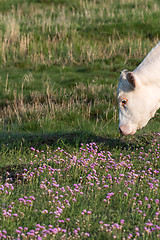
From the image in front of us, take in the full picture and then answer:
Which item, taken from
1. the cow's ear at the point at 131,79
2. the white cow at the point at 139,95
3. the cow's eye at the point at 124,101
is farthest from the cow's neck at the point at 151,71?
the cow's eye at the point at 124,101

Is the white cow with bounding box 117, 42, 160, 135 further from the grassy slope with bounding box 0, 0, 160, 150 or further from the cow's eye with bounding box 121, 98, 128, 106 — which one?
the grassy slope with bounding box 0, 0, 160, 150

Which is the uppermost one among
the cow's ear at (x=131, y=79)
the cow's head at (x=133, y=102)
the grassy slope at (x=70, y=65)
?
the cow's ear at (x=131, y=79)

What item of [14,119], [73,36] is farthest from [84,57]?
[14,119]

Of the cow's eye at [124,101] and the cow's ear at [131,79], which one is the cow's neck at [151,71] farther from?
the cow's eye at [124,101]

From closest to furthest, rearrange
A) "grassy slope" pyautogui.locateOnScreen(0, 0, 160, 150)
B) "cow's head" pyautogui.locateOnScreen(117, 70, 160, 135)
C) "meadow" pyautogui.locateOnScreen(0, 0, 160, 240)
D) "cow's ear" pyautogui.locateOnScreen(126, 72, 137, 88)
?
"meadow" pyautogui.locateOnScreen(0, 0, 160, 240) < "cow's ear" pyautogui.locateOnScreen(126, 72, 137, 88) < "cow's head" pyautogui.locateOnScreen(117, 70, 160, 135) < "grassy slope" pyautogui.locateOnScreen(0, 0, 160, 150)

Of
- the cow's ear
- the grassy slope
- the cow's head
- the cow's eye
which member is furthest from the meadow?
the cow's ear

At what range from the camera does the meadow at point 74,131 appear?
414 centimetres

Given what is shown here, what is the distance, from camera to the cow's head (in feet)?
19.6

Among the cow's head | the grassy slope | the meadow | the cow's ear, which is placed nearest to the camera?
the meadow

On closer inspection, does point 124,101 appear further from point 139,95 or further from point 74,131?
point 74,131

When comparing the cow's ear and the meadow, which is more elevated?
the cow's ear

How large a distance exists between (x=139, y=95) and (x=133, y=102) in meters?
0.13

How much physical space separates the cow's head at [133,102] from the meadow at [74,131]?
0.57 meters

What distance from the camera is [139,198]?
4.61 meters
